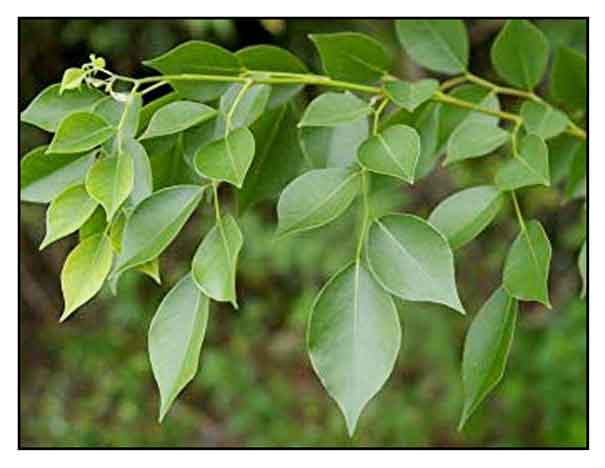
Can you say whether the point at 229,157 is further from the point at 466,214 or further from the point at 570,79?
the point at 570,79

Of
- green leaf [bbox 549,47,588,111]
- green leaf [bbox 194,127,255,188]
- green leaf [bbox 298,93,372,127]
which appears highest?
green leaf [bbox 194,127,255,188]

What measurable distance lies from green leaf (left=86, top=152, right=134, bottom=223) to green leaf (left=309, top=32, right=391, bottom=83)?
0.22 meters

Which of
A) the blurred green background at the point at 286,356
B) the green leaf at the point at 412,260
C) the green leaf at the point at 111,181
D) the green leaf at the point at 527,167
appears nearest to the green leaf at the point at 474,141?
the green leaf at the point at 527,167

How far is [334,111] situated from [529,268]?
157 mm

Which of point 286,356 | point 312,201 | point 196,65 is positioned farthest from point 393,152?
point 286,356

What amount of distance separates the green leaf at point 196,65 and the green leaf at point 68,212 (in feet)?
0.36

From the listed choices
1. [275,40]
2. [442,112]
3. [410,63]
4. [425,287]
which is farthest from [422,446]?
[425,287]

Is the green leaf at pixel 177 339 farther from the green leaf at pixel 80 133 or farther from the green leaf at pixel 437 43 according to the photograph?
the green leaf at pixel 437 43

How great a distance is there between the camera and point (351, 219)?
211 centimetres

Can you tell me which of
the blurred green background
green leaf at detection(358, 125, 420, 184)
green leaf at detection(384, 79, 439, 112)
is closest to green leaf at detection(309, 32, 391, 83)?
green leaf at detection(384, 79, 439, 112)

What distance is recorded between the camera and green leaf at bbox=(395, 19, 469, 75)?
2.76ft

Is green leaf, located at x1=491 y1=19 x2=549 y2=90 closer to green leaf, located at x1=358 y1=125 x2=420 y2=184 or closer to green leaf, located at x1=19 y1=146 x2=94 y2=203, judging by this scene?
green leaf, located at x1=358 y1=125 x2=420 y2=184

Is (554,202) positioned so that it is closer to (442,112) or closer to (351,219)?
(351,219)

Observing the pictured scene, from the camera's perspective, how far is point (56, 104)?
0.59 metres
